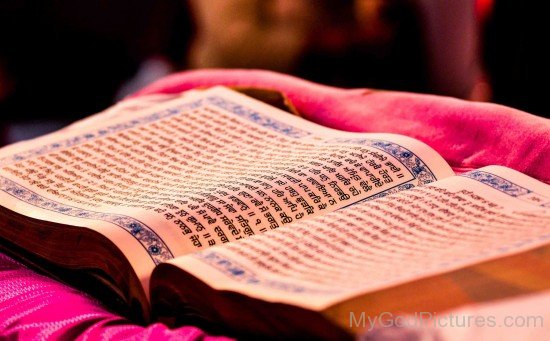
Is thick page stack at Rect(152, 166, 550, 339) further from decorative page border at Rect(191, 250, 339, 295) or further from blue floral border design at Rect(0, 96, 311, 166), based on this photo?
blue floral border design at Rect(0, 96, 311, 166)

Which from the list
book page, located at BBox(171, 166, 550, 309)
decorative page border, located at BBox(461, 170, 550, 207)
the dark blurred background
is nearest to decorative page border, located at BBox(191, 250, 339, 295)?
book page, located at BBox(171, 166, 550, 309)

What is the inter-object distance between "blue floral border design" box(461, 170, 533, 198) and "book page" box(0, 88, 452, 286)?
1.6 inches

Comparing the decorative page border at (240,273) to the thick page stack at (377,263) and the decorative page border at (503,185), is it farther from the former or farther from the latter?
the decorative page border at (503,185)

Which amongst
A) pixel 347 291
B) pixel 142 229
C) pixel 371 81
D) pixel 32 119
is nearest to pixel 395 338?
pixel 347 291

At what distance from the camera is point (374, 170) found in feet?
1.80

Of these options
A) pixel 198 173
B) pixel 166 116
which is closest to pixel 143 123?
pixel 166 116

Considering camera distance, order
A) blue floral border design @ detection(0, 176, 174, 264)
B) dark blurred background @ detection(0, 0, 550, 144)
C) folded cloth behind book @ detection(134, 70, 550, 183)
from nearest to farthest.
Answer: blue floral border design @ detection(0, 176, 174, 264)
folded cloth behind book @ detection(134, 70, 550, 183)
dark blurred background @ detection(0, 0, 550, 144)

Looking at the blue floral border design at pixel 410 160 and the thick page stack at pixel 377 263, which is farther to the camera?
the blue floral border design at pixel 410 160

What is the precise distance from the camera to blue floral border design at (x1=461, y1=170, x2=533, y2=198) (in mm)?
505

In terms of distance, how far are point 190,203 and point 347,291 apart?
0.55 feet

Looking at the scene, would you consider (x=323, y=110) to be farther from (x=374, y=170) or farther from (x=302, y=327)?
(x=302, y=327)

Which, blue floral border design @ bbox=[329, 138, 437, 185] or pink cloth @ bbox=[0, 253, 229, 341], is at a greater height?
blue floral border design @ bbox=[329, 138, 437, 185]

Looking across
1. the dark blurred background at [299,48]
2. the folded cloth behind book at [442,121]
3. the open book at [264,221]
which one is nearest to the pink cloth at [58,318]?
the open book at [264,221]

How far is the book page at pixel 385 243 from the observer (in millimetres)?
389
